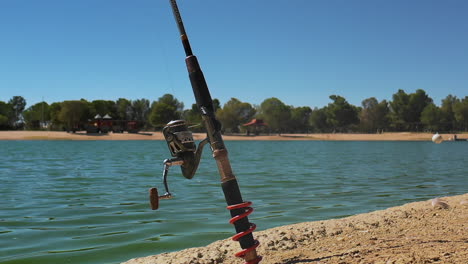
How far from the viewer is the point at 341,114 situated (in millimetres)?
146250

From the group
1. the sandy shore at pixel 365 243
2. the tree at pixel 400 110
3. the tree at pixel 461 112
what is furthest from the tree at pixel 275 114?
the sandy shore at pixel 365 243

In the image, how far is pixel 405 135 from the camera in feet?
414

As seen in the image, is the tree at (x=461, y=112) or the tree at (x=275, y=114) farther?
the tree at (x=275, y=114)

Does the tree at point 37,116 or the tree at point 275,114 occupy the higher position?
the tree at point 37,116

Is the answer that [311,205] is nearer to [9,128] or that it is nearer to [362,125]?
[9,128]

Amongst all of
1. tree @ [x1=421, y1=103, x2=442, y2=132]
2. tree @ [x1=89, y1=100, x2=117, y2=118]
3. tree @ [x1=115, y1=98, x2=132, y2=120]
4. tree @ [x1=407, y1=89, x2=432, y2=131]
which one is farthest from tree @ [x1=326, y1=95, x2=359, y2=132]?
tree @ [x1=89, y1=100, x2=117, y2=118]

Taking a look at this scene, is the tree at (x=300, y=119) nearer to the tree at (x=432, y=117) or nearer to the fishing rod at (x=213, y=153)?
the tree at (x=432, y=117)

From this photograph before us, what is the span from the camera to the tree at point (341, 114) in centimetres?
14625

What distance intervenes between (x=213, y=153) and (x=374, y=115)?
478 feet

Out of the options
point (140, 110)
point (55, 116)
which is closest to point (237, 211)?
point (55, 116)

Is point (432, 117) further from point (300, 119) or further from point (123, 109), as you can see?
point (123, 109)

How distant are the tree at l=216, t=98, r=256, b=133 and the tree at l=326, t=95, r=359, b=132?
25514 millimetres

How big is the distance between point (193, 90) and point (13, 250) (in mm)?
5480

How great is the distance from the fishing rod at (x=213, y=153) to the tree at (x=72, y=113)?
115 metres
